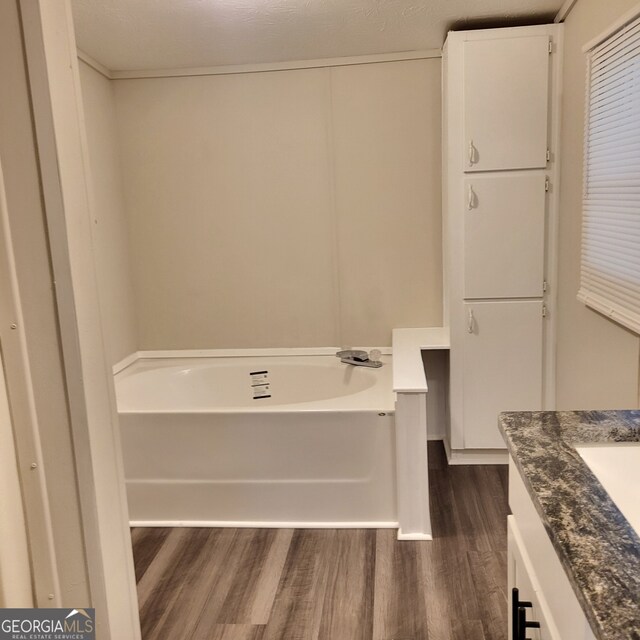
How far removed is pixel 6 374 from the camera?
3.97 feet

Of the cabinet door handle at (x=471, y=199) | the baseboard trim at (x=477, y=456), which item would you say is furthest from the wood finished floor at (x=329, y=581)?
the cabinet door handle at (x=471, y=199)

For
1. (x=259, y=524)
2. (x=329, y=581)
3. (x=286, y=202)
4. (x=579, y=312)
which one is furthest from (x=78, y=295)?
(x=286, y=202)

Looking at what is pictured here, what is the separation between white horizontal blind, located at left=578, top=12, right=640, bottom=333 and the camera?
1861 mm

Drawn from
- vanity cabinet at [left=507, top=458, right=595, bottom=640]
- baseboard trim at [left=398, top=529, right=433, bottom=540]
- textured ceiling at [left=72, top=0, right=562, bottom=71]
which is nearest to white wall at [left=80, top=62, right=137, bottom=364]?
textured ceiling at [left=72, top=0, right=562, bottom=71]

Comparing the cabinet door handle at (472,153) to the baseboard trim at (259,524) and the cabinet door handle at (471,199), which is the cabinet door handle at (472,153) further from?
the baseboard trim at (259,524)

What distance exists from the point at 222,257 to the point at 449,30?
5.73ft

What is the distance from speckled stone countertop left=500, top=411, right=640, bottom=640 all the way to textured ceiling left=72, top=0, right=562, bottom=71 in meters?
2.00

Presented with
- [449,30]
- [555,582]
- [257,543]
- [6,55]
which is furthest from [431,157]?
[555,582]

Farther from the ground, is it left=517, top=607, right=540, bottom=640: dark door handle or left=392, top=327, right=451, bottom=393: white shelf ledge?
left=392, top=327, right=451, bottom=393: white shelf ledge

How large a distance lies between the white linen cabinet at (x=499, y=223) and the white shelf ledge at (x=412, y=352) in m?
0.17

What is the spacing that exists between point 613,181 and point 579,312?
67 centimetres

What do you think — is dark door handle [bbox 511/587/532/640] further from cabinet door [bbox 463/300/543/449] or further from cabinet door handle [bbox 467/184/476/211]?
cabinet door handle [bbox 467/184/476/211]

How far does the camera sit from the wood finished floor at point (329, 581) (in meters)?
1.96

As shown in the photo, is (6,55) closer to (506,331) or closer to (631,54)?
(631,54)
